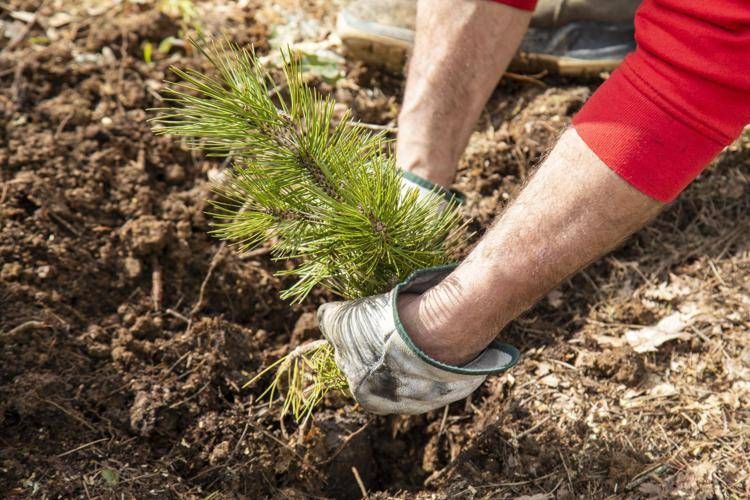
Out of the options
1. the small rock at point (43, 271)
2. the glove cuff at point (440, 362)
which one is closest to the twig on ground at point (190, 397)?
the small rock at point (43, 271)

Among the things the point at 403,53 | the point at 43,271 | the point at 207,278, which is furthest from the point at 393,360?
the point at 403,53

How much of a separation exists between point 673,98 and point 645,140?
0.09m

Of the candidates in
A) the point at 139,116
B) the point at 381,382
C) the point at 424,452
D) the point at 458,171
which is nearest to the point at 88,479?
the point at 381,382

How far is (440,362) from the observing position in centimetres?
155

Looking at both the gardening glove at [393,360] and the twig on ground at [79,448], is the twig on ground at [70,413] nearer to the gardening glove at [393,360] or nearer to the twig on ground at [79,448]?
the twig on ground at [79,448]

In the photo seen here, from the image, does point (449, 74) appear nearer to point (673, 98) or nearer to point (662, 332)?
point (673, 98)

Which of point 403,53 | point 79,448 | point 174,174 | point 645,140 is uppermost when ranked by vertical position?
point 645,140

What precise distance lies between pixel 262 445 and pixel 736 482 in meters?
1.23

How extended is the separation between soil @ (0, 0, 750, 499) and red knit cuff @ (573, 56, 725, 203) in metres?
0.28

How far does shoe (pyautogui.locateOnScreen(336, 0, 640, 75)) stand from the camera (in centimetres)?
263

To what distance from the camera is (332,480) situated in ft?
6.44

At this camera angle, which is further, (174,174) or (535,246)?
(174,174)

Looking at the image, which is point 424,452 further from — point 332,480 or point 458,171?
point 458,171

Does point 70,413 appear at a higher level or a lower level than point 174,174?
lower
